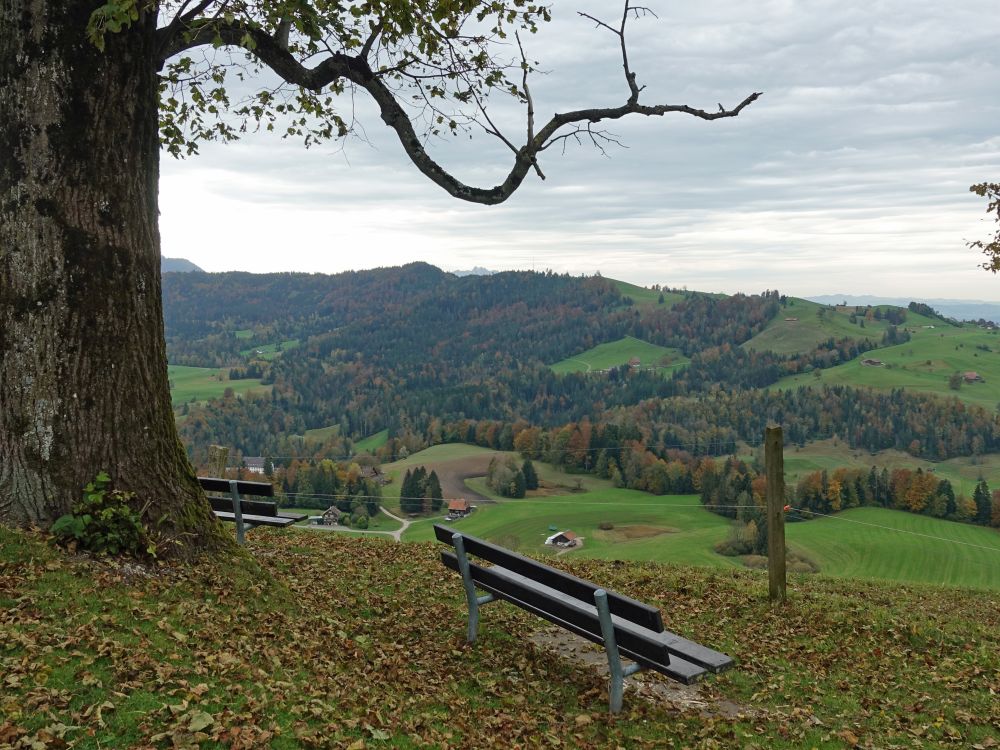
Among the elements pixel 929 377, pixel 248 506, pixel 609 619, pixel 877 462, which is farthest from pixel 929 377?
pixel 609 619

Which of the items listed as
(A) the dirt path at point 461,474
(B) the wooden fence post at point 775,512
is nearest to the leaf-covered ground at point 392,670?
(B) the wooden fence post at point 775,512

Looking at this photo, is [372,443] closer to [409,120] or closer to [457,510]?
[457,510]

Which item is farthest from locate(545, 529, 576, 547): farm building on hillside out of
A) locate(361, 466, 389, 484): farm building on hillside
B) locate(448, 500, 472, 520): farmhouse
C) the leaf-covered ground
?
the leaf-covered ground

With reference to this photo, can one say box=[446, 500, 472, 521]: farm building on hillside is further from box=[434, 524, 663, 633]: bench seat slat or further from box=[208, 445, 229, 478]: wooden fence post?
box=[434, 524, 663, 633]: bench seat slat

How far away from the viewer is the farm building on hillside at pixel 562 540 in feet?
253

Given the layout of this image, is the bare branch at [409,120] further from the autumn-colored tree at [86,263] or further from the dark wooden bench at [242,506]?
the dark wooden bench at [242,506]

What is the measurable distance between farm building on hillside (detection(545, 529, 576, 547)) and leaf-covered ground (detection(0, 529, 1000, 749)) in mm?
67905

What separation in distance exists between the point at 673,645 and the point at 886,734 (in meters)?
2.05

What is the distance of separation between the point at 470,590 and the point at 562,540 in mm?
72606

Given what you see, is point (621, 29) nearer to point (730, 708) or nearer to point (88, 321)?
point (88, 321)

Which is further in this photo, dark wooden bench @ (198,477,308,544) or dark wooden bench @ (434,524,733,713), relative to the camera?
dark wooden bench @ (198,477,308,544)

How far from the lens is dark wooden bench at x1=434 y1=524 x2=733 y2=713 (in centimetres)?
612

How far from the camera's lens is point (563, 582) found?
21.8 ft

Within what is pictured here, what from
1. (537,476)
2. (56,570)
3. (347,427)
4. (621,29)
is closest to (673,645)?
(56,570)
